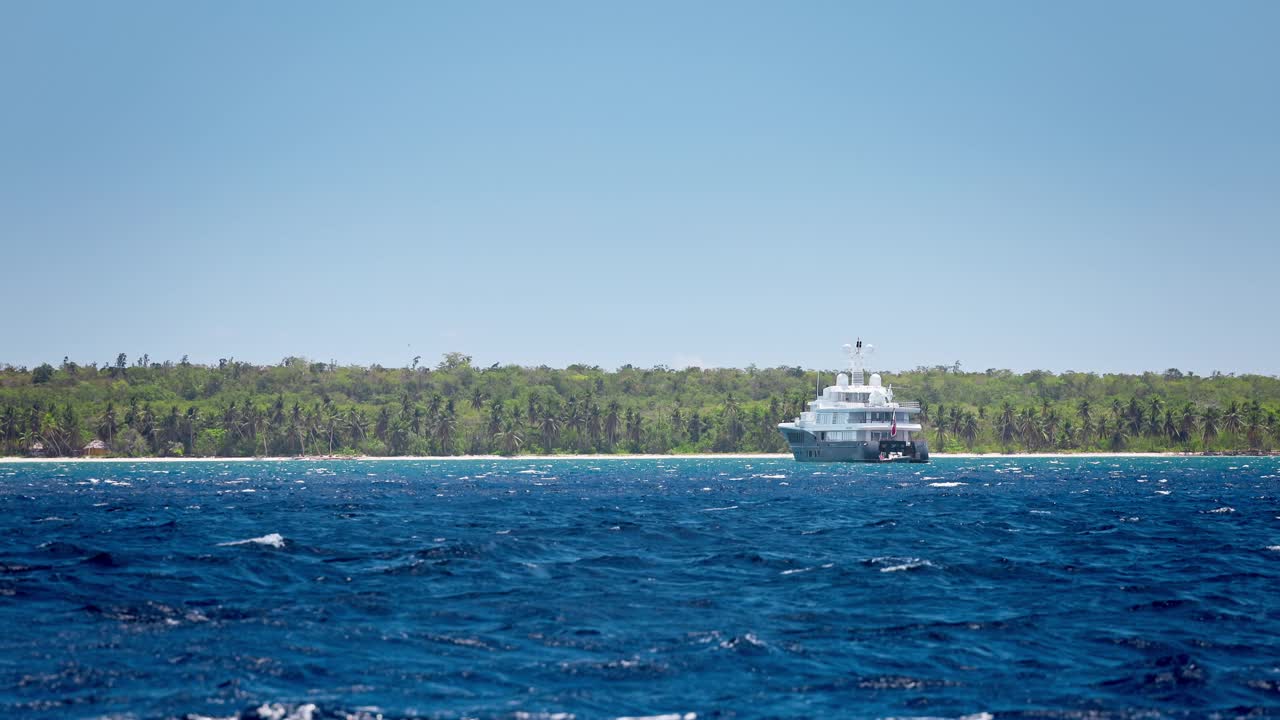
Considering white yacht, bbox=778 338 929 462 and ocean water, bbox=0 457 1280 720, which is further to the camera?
white yacht, bbox=778 338 929 462

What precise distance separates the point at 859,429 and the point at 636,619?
417 feet

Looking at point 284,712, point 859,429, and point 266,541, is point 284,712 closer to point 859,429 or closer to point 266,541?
point 266,541

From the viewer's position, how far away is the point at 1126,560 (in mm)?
34156

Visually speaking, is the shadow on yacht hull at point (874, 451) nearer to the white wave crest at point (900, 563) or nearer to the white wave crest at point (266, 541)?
the white wave crest at point (900, 563)

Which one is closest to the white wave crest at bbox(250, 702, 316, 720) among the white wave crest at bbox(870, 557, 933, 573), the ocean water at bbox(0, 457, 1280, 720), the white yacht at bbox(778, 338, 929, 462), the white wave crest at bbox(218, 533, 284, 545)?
the ocean water at bbox(0, 457, 1280, 720)

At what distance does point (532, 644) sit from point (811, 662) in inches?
186

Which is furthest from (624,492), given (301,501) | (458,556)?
(458,556)

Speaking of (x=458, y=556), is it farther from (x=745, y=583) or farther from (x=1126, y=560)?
(x=1126, y=560)

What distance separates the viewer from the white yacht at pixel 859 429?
145750mm

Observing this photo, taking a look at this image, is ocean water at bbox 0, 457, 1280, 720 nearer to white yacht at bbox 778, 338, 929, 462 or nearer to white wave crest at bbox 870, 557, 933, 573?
white wave crest at bbox 870, 557, 933, 573

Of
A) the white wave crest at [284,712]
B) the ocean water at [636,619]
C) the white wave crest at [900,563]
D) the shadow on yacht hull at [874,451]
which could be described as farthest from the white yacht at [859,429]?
the white wave crest at [284,712]

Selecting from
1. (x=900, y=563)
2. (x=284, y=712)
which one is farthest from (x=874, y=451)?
(x=284, y=712)

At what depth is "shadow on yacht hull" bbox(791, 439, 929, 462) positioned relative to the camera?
144500mm

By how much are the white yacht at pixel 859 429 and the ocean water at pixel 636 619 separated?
98.0 meters
